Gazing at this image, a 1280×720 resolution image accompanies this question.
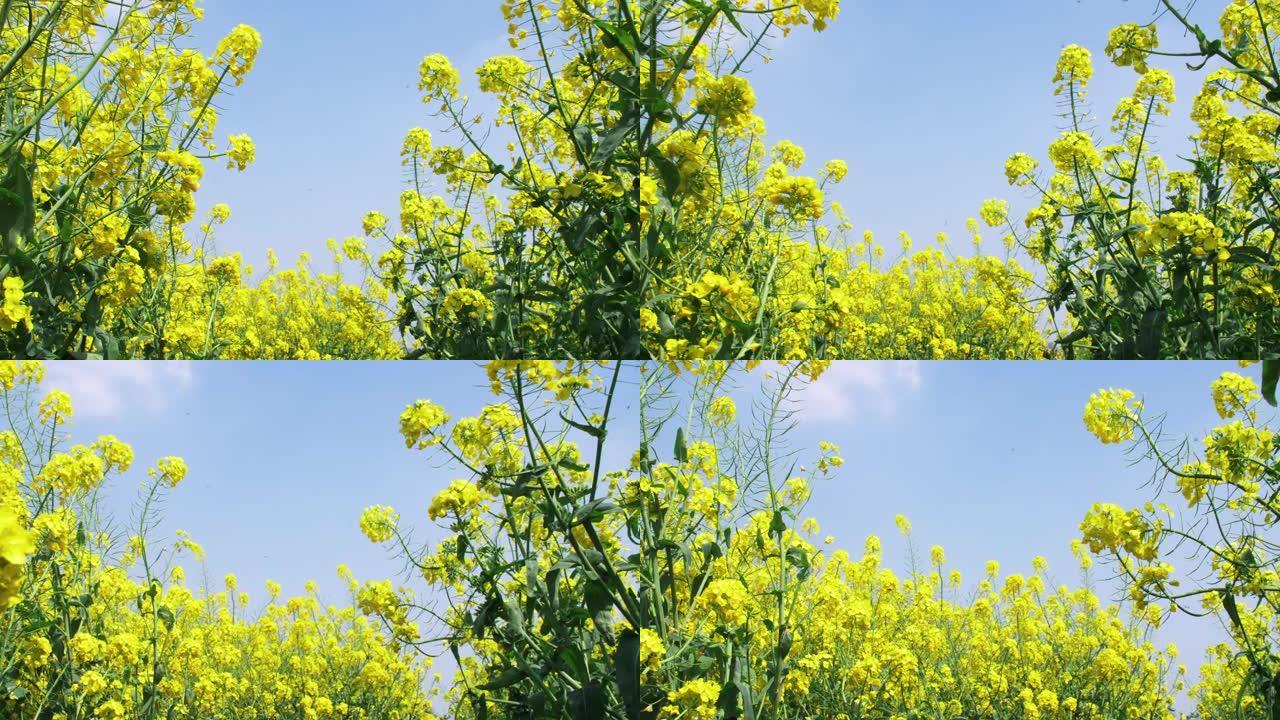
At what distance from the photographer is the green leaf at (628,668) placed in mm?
2049

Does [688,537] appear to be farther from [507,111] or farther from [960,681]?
[960,681]

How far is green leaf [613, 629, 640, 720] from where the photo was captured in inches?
80.7

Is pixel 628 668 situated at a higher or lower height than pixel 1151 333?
lower

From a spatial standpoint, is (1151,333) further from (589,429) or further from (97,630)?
(97,630)

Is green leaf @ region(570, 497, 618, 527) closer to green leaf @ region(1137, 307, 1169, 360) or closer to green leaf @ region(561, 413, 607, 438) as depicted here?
green leaf @ region(561, 413, 607, 438)

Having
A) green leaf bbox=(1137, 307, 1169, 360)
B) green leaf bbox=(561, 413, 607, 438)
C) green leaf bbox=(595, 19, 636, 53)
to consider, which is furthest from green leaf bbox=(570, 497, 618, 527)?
green leaf bbox=(1137, 307, 1169, 360)

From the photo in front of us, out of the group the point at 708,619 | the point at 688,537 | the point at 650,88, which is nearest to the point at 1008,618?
the point at 708,619

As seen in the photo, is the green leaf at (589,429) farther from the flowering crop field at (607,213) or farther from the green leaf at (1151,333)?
the green leaf at (1151,333)

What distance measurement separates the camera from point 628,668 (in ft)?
6.72

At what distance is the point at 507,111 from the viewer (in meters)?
2.85

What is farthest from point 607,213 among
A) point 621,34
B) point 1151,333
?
point 1151,333

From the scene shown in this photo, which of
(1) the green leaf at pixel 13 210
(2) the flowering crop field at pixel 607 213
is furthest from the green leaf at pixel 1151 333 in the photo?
(1) the green leaf at pixel 13 210

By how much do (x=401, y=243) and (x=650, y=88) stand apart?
1.54 metres

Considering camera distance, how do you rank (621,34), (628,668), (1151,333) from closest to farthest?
(621,34), (628,668), (1151,333)
